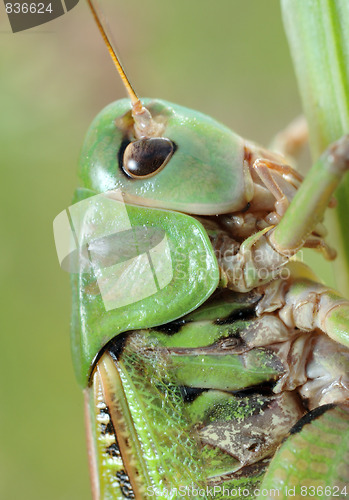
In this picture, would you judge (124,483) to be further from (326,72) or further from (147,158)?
(326,72)

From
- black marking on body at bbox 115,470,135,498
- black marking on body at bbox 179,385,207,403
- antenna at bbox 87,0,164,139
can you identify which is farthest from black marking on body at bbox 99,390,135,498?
antenna at bbox 87,0,164,139

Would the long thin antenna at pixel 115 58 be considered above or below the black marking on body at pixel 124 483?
above

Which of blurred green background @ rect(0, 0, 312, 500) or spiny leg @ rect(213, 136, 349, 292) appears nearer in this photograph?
spiny leg @ rect(213, 136, 349, 292)

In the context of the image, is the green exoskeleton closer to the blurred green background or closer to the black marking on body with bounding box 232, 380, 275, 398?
the black marking on body with bounding box 232, 380, 275, 398

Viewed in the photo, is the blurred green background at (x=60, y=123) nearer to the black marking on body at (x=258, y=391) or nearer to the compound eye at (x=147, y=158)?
the compound eye at (x=147, y=158)

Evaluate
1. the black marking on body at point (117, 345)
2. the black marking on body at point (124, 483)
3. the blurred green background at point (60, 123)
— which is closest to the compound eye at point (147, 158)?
the black marking on body at point (117, 345)

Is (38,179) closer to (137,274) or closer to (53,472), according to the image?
(53,472)
